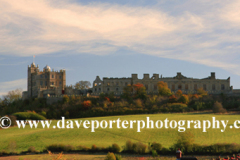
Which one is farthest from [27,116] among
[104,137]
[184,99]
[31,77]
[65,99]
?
[184,99]

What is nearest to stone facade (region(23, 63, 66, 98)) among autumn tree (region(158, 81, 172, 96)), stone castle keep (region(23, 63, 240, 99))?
stone castle keep (region(23, 63, 240, 99))

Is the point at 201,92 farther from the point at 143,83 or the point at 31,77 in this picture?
the point at 31,77

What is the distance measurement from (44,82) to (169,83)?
126 feet

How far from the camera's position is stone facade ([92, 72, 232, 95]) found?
341 ft

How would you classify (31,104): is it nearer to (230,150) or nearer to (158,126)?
(158,126)

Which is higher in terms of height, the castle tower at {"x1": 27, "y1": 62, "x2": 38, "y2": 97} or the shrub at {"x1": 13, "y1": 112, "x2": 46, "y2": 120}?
the castle tower at {"x1": 27, "y1": 62, "x2": 38, "y2": 97}

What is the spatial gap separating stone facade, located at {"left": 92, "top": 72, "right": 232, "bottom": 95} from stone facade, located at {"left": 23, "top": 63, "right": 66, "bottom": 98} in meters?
11.1

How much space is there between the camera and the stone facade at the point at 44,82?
323ft

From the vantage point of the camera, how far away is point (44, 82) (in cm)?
10462

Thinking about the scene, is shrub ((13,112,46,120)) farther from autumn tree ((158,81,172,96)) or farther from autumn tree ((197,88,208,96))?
autumn tree ((197,88,208,96))

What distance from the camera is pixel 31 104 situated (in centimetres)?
9256

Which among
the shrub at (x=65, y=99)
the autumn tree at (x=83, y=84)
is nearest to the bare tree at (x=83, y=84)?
the autumn tree at (x=83, y=84)

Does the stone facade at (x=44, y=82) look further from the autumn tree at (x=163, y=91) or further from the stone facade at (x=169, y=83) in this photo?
the autumn tree at (x=163, y=91)

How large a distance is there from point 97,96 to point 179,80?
27095mm
